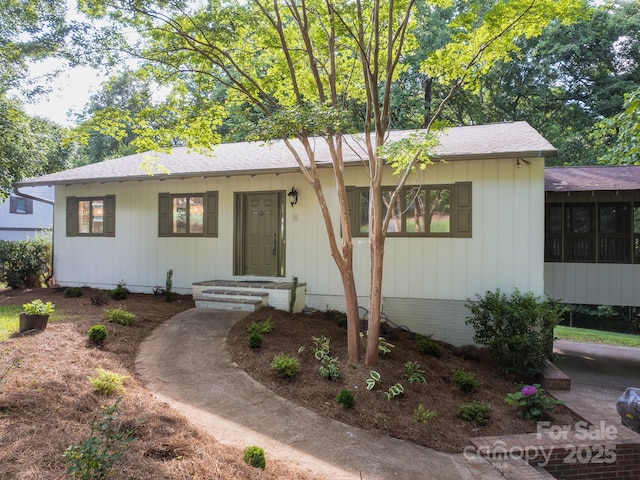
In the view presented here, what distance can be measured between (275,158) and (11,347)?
224 inches

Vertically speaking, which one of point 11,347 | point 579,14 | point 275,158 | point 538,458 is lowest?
Answer: point 538,458

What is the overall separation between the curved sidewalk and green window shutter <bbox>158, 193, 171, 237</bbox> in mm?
4453

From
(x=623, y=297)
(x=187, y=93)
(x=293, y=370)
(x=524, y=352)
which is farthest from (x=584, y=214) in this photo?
(x=187, y=93)

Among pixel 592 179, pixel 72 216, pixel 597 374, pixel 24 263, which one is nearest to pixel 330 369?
pixel 597 374

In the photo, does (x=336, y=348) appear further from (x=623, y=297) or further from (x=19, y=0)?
(x=19, y=0)

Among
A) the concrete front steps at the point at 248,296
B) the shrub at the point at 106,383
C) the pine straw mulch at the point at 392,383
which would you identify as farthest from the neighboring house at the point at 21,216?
the shrub at the point at 106,383

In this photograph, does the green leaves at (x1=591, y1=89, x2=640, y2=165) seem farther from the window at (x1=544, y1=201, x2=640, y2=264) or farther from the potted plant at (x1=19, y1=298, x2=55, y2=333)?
the potted plant at (x1=19, y1=298, x2=55, y2=333)

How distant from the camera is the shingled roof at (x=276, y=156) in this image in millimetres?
6957

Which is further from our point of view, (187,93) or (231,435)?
(187,93)

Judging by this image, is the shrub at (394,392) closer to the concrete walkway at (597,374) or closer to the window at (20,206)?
the concrete walkway at (597,374)

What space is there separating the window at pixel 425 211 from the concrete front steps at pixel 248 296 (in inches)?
69.1

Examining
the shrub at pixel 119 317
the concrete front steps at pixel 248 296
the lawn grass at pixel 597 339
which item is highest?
the concrete front steps at pixel 248 296

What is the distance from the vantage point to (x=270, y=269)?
8.95m

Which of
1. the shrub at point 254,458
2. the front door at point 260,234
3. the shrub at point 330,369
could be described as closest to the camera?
the shrub at point 254,458
